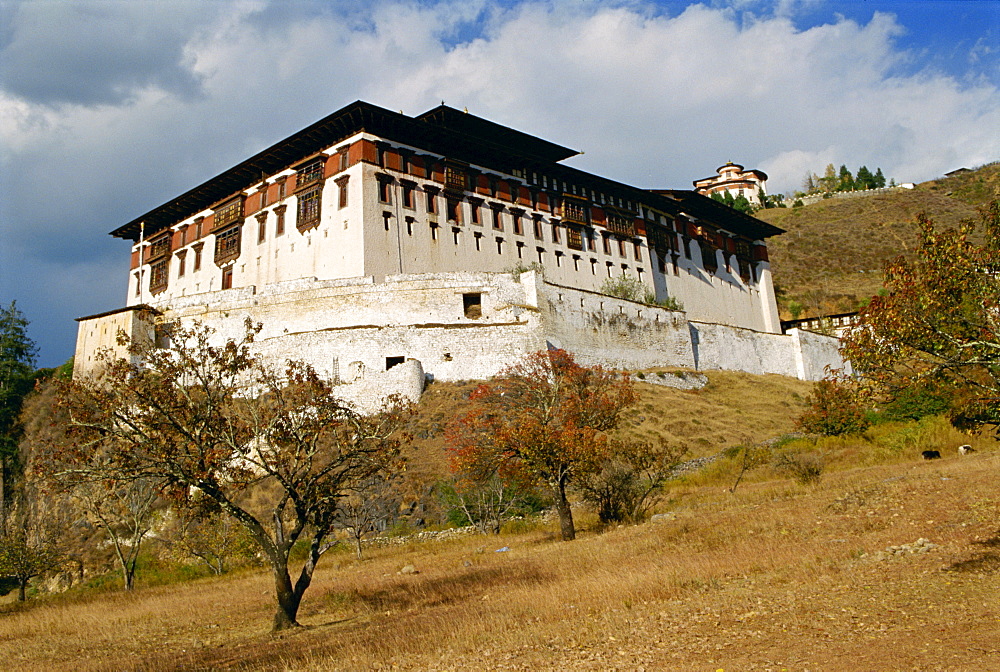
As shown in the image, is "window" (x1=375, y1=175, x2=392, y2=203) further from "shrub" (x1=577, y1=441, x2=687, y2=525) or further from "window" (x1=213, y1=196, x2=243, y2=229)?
"shrub" (x1=577, y1=441, x2=687, y2=525)

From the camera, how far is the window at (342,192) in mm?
51281

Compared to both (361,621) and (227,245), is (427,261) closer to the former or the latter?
(227,245)

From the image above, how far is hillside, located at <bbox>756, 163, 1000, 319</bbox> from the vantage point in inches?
3851

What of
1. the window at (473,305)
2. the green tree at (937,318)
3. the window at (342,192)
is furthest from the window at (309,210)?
the green tree at (937,318)

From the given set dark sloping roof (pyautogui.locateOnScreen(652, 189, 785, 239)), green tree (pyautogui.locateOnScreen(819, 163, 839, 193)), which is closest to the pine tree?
green tree (pyautogui.locateOnScreen(819, 163, 839, 193))

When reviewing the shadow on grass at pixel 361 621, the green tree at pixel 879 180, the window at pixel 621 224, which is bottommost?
the shadow on grass at pixel 361 621

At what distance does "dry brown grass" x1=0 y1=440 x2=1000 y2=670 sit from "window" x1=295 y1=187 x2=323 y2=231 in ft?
112

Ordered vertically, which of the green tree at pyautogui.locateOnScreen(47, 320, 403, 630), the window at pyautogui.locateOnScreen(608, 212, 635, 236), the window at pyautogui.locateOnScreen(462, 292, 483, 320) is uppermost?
the window at pyautogui.locateOnScreen(608, 212, 635, 236)

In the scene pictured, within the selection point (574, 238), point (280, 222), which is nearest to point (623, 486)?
point (280, 222)

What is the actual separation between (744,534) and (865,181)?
5906 inches

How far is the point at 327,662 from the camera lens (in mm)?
10836

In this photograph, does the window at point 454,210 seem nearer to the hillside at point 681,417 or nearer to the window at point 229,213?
the window at point 229,213

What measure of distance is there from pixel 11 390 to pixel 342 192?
1034 inches

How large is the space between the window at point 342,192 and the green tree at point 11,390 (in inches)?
978
